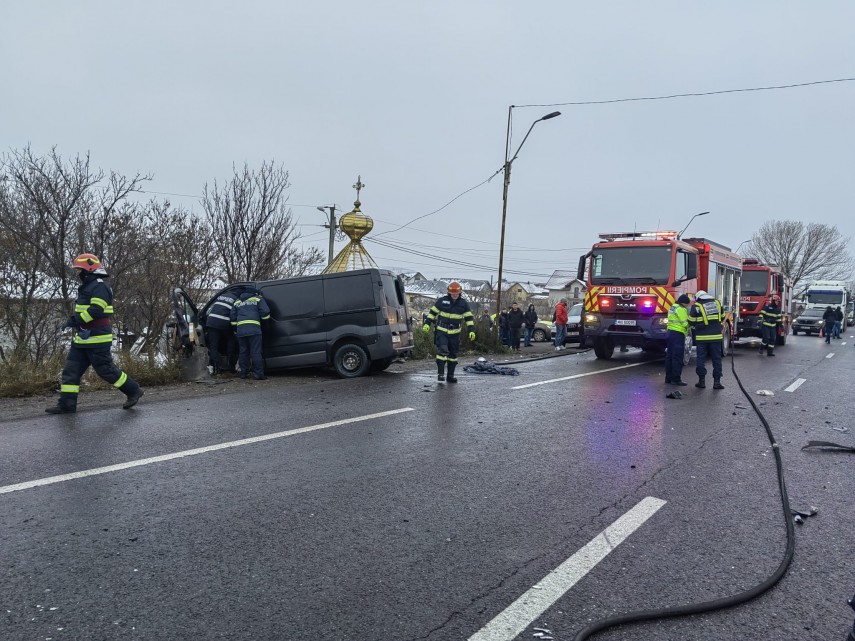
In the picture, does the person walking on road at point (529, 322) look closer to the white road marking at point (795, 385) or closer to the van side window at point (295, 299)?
the white road marking at point (795, 385)

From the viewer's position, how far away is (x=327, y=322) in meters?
12.1

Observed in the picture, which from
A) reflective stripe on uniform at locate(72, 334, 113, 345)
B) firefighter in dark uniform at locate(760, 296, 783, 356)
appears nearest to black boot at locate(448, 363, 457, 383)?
reflective stripe on uniform at locate(72, 334, 113, 345)

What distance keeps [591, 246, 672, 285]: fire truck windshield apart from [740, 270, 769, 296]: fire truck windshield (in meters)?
11.3

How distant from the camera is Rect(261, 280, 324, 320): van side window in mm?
12141

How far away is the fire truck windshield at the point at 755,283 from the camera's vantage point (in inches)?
970

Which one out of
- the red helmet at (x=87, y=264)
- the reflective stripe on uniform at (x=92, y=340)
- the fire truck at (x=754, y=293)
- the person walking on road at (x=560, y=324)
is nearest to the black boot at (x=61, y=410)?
the reflective stripe on uniform at (x=92, y=340)

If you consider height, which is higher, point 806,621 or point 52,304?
point 52,304

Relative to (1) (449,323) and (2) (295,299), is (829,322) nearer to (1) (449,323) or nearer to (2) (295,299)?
(1) (449,323)

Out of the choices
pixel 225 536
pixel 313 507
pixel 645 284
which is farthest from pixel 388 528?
pixel 645 284

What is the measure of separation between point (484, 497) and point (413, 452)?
143 cm

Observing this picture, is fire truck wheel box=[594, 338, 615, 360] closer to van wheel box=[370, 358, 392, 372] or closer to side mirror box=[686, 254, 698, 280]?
side mirror box=[686, 254, 698, 280]

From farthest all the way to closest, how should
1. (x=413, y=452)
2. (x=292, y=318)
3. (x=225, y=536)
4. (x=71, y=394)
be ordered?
(x=292, y=318) < (x=71, y=394) < (x=413, y=452) < (x=225, y=536)

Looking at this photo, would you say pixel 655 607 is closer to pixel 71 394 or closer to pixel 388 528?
pixel 388 528

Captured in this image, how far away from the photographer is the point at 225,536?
3.86 metres
